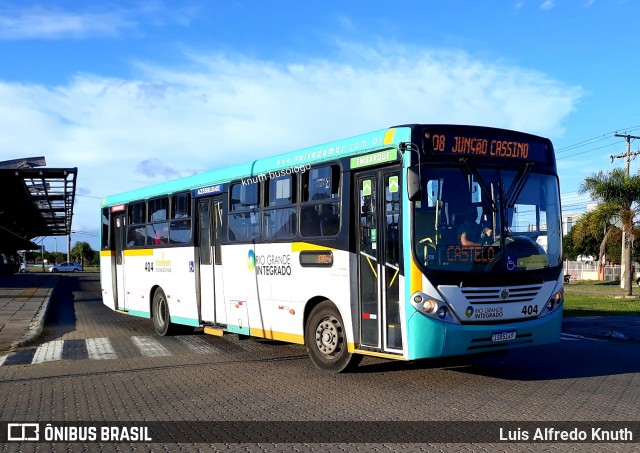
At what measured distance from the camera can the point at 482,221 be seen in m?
8.39

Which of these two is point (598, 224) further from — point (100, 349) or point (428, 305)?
point (428, 305)

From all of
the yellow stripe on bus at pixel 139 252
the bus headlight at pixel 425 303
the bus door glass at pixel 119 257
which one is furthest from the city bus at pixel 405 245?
the bus door glass at pixel 119 257

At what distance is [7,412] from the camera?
7547 millimetres

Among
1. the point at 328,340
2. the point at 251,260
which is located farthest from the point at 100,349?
the point at 328,340

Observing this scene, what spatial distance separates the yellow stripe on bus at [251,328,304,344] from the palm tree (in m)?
21.1

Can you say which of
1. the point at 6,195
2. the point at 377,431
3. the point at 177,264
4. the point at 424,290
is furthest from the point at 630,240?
the point at 6,195

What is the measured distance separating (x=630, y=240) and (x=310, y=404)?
2372 centimetres

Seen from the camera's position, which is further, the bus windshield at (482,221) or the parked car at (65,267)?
the parked car at (65,267)

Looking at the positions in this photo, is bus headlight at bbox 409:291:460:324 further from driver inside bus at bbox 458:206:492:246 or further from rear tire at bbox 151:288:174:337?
rear tire at bbox 151:288:174:337

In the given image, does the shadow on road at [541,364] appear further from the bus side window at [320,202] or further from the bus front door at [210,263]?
the bus front door at [210,263]

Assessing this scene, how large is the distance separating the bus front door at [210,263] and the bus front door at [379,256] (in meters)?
4.04

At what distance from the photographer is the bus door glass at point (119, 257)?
1691cm

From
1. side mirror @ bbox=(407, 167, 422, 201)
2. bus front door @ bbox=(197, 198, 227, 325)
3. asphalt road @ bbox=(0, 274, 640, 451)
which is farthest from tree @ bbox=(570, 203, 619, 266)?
side mirror @ bbox=(407, 167, 422, 201)

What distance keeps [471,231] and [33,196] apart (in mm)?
35194
